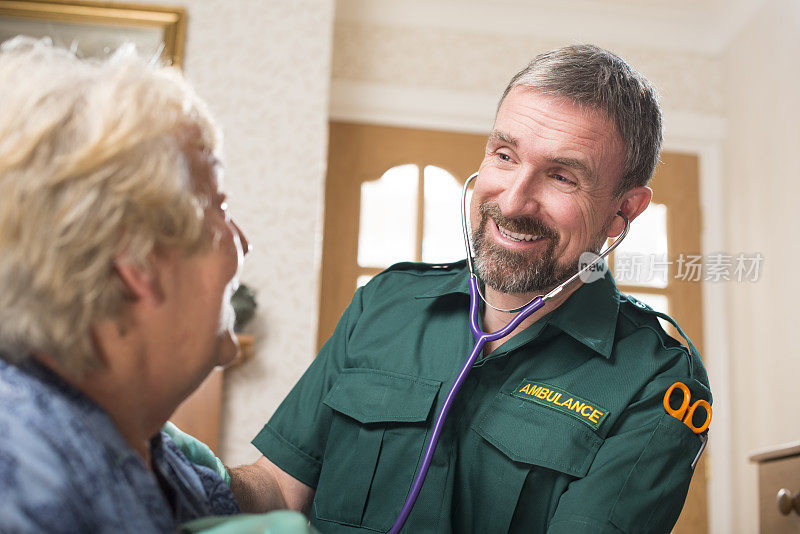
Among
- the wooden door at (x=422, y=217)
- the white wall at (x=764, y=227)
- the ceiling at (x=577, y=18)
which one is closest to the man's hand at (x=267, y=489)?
the wooden door at (x=422, y=217)

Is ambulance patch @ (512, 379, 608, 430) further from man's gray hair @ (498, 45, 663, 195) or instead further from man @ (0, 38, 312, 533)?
man @ (0, 38, 312, 533)

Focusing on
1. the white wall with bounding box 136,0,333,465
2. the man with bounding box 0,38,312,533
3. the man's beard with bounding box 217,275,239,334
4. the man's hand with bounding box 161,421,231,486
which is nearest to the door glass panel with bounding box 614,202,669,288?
the white wall with bounding box 136,0,333,465

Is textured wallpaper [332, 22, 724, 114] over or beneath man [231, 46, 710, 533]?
over

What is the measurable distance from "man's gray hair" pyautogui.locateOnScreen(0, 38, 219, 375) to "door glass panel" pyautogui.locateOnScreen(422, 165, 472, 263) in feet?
8.88

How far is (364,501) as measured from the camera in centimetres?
125

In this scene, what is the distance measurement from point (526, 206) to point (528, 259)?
0.30 ft

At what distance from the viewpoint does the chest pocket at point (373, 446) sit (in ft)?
4.10

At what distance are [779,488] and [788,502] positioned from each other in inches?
4.4

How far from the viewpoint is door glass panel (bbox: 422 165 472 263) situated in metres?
3.43

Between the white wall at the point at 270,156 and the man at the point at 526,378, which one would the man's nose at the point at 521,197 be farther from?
the white wall at the point at 270,156

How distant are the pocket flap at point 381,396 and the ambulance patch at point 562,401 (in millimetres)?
145

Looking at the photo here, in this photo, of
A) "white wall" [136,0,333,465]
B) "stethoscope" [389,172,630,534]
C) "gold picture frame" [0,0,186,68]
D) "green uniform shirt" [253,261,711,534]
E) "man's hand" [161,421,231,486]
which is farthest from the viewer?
"gold picture frame" [0,0,186,68]

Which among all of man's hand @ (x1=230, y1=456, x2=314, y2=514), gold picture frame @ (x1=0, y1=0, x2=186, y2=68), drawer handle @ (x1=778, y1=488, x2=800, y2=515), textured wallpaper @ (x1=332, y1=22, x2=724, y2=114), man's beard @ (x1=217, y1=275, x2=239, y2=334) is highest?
textured wallpaper @ (x1=332, y1=22, x2=724, y2=114)

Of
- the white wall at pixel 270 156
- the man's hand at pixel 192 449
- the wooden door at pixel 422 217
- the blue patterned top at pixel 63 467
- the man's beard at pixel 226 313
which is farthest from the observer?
the wooden door at pixel 422 217
